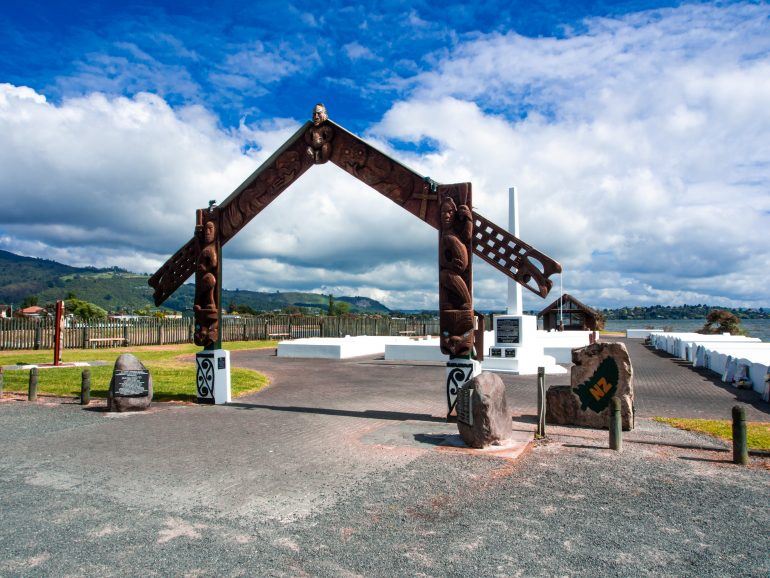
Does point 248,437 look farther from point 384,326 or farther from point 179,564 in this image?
point 384,326

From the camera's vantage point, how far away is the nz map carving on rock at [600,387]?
9.34 meters

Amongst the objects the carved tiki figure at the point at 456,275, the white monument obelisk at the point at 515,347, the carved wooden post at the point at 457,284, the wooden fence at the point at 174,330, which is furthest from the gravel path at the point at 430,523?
the wooden fence at the point at 174,330

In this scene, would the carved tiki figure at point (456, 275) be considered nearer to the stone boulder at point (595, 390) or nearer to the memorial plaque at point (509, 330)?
the stone boulder at point (595, 390)

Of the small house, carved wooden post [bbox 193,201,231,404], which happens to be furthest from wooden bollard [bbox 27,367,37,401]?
the small house

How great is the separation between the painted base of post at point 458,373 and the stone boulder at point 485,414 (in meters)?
1.12

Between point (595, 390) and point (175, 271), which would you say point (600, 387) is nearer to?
point (595, 390)

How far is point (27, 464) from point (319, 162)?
7144 millimetres

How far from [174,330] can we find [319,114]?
26757mm

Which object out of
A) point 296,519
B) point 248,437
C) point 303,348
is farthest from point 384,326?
point 296,519

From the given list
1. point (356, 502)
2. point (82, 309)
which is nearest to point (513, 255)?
point (356, 502)

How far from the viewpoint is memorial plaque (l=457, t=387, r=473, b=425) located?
7.89 m

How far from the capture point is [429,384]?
15.4m

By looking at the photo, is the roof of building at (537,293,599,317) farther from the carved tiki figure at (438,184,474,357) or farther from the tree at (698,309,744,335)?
the carved tiki figure at (438,184,474,357)

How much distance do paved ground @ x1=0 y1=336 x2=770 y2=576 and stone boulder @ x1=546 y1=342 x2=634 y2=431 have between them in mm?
540
